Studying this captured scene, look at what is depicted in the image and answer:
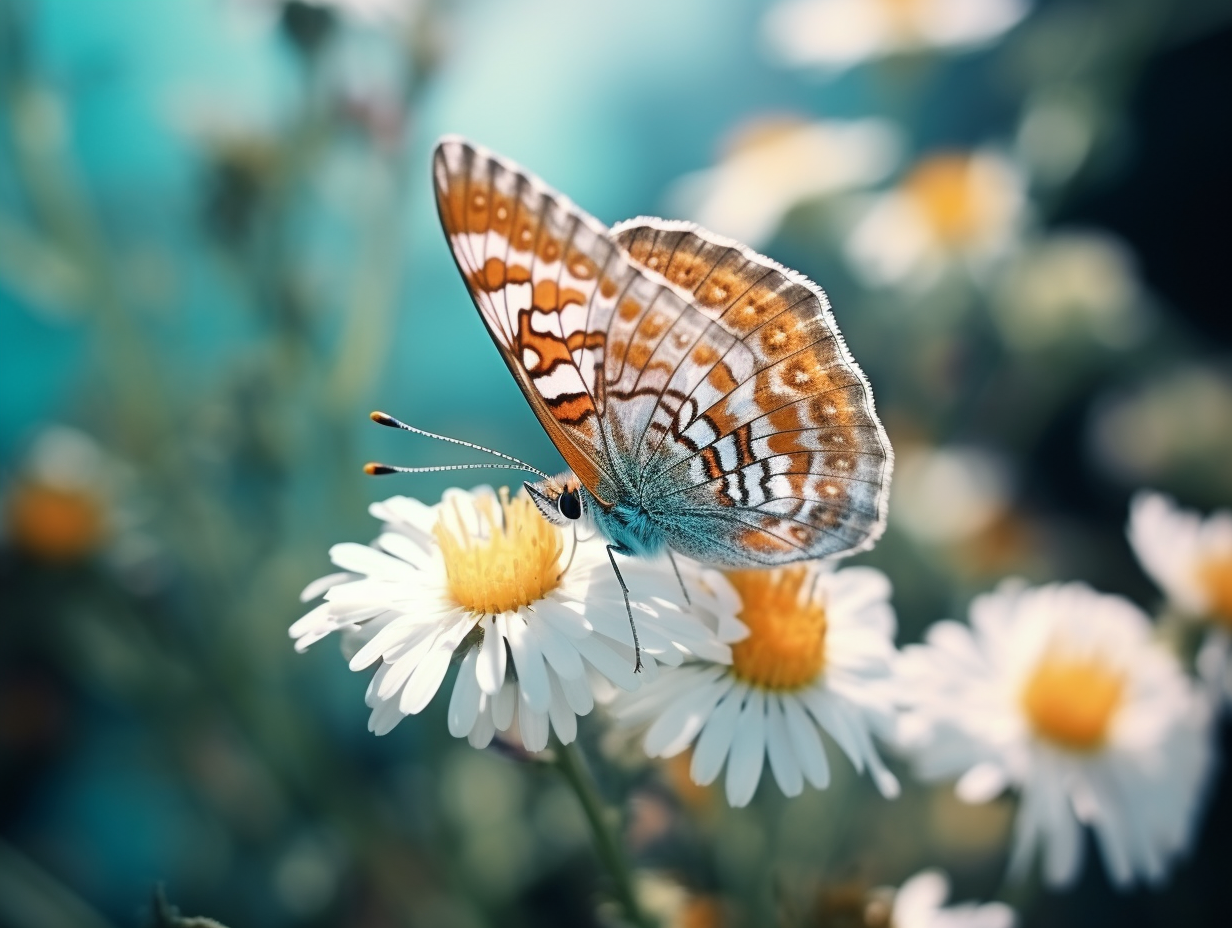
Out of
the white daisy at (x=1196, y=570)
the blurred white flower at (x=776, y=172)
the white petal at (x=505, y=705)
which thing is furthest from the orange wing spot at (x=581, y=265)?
the blurred white flower at (x=776, y=172)

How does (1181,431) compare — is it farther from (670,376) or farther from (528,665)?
(528,665)

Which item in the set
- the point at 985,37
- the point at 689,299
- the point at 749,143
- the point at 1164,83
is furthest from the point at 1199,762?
the point at 1164,83

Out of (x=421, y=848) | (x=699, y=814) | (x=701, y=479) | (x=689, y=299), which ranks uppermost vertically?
(x=689, y=299)

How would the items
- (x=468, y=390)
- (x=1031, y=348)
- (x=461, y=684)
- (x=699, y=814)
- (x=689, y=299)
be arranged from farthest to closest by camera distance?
(x=468, y=390) < (x=1031, y=348) < (x=699, y=814) < (x=689, y=299) < (x=461, y=684)

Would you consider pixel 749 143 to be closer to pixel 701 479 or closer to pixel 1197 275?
pixel 1197 275

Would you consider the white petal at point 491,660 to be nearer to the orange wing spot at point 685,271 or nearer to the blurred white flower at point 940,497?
the orange wing spot at point 685,271

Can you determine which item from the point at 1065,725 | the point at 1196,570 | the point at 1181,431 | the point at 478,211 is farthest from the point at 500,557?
the point at 1181,431
